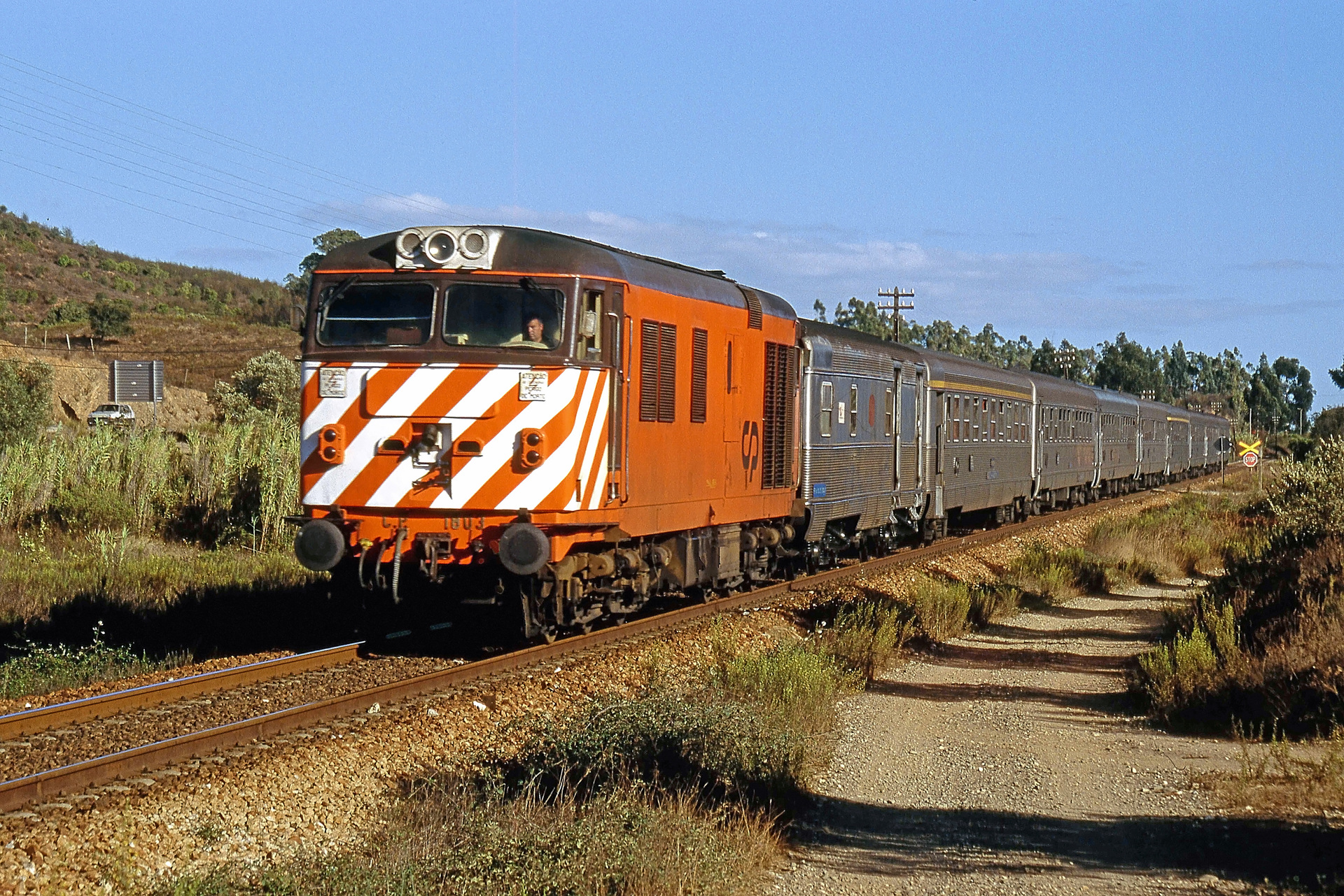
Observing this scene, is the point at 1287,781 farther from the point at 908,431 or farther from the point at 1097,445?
the point at 1097,445

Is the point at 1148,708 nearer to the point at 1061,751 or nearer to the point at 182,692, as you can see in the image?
the point at 1061,751

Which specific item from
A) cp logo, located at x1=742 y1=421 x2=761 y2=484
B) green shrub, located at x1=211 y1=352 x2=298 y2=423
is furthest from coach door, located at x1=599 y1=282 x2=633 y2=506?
green shrub, located at x1=211 y1=352 x2=298 y2=423

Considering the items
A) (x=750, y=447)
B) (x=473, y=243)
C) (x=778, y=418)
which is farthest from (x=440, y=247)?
(x=778, y=418)

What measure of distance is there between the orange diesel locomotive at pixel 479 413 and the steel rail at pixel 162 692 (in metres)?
0.76

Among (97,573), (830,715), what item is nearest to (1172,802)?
(830,715)

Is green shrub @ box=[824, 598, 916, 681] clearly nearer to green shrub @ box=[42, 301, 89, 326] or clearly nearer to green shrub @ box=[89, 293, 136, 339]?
green shrub @ box=[89, 293, 136, 339]

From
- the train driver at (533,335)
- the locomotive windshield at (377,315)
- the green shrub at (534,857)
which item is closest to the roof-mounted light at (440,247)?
the locomotive windshield at (377,315)

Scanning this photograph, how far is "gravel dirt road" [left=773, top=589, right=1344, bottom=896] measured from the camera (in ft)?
21.6

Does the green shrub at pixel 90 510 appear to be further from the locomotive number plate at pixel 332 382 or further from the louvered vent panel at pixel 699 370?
the louvered vent panel at pixel 699 370

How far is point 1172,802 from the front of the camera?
7.90 meters

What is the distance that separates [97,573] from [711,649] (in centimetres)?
734

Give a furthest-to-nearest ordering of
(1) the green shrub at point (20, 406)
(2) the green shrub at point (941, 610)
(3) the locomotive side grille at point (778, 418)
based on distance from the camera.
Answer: (1) the green shrub at point (20, 406) → (3) the locomotive side grille at point (778, 418) → (2) the green shrub at point (941, 610)

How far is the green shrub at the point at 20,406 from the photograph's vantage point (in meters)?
29.3

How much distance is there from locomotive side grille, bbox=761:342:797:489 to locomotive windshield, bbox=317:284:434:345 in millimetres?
5280
